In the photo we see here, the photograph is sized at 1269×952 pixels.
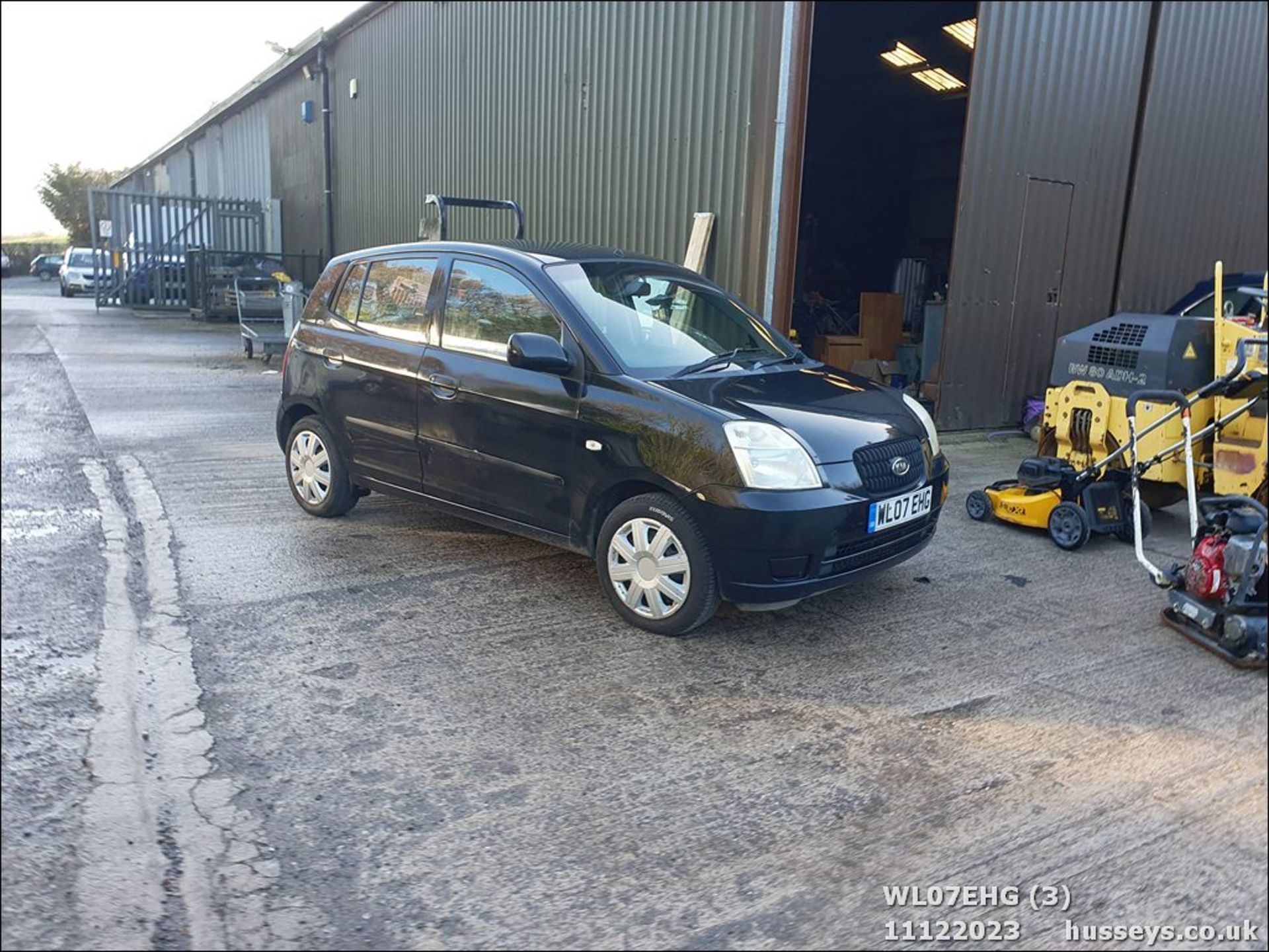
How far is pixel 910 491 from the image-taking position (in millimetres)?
4496

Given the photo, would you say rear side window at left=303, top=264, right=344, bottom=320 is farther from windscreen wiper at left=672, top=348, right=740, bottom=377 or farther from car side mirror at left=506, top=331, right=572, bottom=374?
windscreen wiper at left=672, top=348, right=740, bottom=377

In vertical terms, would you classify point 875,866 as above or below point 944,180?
below

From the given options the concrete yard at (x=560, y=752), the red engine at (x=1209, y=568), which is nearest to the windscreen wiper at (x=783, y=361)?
the concrete yard at (x=560, y=752)

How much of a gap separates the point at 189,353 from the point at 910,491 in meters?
13.7

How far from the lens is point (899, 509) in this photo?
442cm

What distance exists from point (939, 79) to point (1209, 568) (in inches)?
608

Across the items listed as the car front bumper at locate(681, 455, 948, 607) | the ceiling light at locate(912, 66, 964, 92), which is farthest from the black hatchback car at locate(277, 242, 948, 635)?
the ceiling light at locate(912, 66, 964, 92)

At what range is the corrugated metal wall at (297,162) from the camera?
19719 millimetres

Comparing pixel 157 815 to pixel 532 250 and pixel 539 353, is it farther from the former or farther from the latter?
pixel 532 250

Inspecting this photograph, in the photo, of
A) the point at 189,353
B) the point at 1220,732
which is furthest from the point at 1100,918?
the point at 189,353

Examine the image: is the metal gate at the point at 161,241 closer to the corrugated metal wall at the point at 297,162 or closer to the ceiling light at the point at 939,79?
the corrugated metal wall at the point at 297,162

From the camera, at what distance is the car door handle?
4.97 metres

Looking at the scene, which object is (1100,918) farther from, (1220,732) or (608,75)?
(608,75)

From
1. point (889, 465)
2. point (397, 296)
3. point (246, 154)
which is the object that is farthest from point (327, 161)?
point (889, 465)
